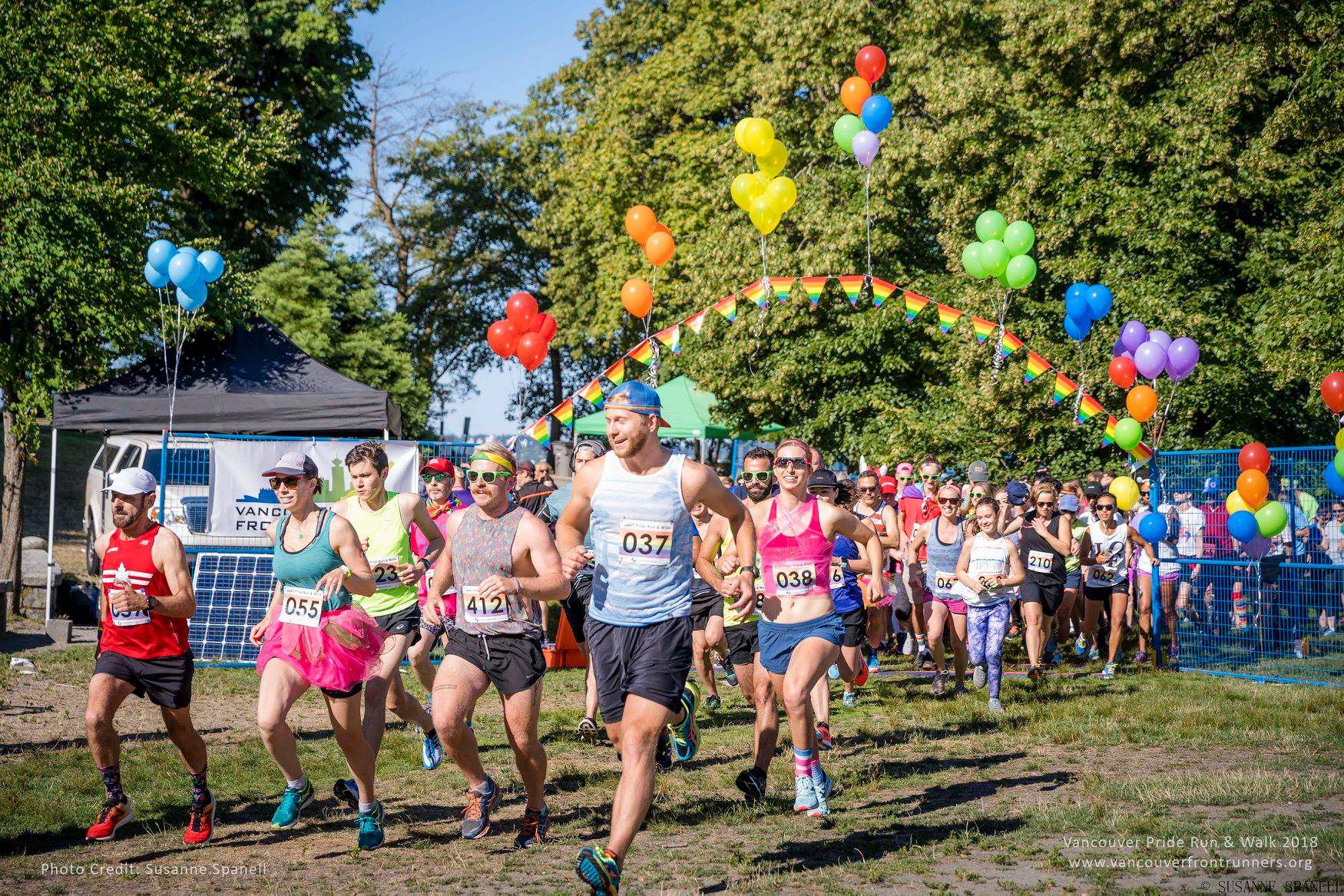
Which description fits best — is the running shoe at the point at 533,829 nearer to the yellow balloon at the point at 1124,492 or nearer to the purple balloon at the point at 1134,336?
the yellow balloon at the point at 1124,492

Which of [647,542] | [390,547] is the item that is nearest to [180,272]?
[390,547]

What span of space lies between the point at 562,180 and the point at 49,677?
1004 inches

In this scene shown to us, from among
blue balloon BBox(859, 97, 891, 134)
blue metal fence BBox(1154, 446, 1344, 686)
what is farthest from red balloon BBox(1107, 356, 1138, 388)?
blue balloon BBox(859, 97, 891, 134)

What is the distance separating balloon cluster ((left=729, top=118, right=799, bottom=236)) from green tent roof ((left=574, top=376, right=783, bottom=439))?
970 cm

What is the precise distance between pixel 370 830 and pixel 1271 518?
10.6 meters

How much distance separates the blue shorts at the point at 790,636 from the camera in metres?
7.15

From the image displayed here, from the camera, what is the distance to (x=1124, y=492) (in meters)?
14.5

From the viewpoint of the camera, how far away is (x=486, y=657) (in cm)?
621

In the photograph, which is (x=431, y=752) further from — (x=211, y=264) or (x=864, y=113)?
(x=864, y=113)

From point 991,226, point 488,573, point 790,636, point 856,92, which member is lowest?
point 790,636

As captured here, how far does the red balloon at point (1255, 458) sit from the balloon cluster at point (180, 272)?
12.6 metres

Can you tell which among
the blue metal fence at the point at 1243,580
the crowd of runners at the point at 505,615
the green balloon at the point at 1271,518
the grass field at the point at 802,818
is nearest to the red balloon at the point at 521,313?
the grass field at the point at 802,818

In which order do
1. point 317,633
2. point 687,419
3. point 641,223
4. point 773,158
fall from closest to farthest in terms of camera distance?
point 317,633
point 773,158
point 641,223
point 687,419

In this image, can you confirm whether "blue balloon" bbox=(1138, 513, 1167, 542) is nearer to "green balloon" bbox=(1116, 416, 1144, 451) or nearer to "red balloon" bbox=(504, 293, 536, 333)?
"green balloon" bbox=(1116, 416, 1144, 451)
